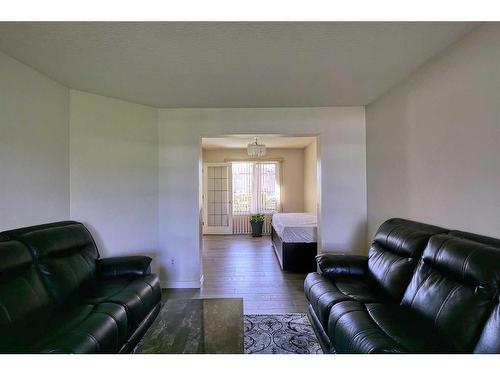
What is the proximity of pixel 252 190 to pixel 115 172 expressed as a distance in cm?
468

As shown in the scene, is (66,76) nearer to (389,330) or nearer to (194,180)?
(194,180)

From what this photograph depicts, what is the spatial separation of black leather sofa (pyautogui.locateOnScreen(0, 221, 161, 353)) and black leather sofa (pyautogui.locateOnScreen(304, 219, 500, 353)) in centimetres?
144

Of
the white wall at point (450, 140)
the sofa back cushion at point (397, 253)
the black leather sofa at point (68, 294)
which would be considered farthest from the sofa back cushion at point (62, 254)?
the white wall at point (450, 140)

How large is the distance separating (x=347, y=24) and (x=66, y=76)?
8.49 feet

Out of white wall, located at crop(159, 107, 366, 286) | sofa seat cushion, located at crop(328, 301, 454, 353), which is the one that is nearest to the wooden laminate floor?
white wall, located at crop(159, 107, 366, 286)

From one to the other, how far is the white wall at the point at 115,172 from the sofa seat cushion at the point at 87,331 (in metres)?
1.35

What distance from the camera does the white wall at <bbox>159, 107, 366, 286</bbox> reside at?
3430mm

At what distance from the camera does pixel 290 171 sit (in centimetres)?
732

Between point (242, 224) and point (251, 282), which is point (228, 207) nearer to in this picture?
point (242, 224)

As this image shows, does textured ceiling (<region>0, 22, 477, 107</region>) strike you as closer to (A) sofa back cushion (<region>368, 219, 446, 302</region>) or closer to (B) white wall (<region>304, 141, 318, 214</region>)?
(A) sofa back cushion (<region>368, 219, 446, 302</region>)

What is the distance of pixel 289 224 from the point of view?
4215 millimetres

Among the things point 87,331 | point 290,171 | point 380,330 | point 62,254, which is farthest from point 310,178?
point 87,331
